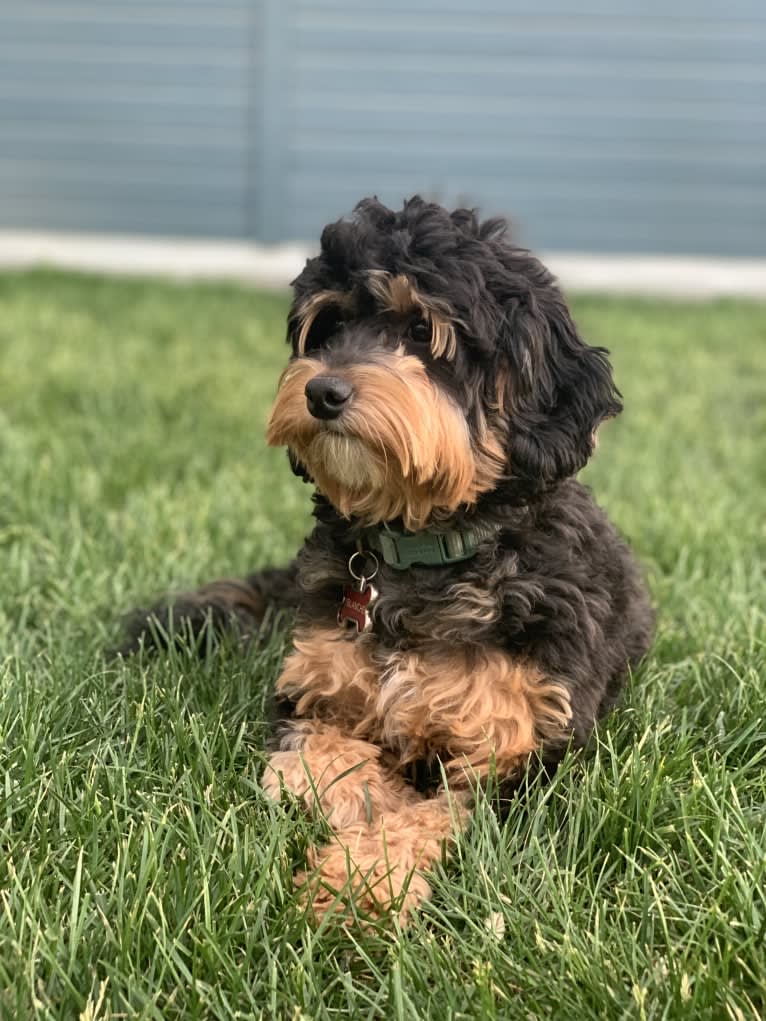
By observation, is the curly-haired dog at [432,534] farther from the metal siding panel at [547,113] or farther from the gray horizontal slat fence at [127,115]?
the gray horizontal slat fence at [127,115]

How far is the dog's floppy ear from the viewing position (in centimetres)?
266

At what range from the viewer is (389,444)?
8.15ft

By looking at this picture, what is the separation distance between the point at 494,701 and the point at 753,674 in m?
0.93

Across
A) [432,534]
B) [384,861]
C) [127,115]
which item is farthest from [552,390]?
[127,115]

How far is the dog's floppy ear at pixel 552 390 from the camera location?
266 cm

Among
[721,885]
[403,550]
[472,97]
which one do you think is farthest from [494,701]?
[472,97]

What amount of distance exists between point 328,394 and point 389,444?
0.18m

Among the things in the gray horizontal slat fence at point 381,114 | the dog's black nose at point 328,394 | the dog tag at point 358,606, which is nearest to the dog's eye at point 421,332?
the dog's black nose at point 328,394

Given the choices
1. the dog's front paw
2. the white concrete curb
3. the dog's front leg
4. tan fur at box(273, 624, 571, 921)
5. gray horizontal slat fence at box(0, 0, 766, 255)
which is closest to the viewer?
the dog's front paw

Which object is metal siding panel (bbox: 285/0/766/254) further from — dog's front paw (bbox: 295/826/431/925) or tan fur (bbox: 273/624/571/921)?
dog's front paw (bbox: 295/826/431/925)

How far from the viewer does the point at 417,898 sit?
7.56 feet

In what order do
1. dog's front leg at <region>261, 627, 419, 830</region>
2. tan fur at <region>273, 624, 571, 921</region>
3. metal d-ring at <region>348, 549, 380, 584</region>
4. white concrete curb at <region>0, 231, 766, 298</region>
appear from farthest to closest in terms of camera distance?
white concrete curb at <region>0, 231, 766, 298</region> < metal d-ring at <region>348, 549, 380, 584</region> < dog's front leg at <region>261, 627, 419, 830</region> < tan fur at <region>273, 624, 571, 921</region>

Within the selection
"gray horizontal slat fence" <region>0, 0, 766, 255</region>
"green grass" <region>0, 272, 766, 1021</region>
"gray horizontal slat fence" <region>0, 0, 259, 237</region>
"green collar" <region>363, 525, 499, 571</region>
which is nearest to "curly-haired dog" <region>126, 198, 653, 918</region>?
"green collar" <region>363, 525, 499, 571</region>

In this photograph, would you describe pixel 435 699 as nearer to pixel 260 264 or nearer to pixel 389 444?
pixel 389 444
